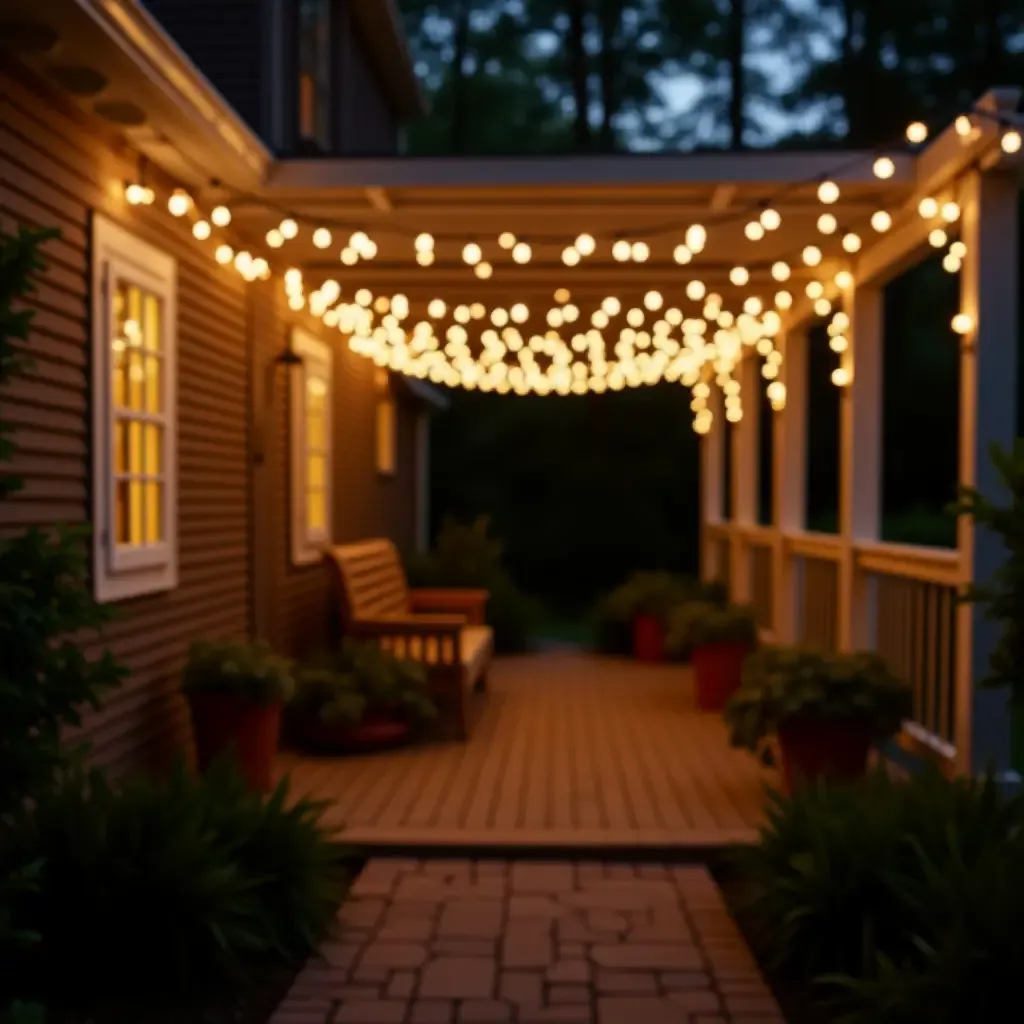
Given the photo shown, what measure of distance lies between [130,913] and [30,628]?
3.30ft

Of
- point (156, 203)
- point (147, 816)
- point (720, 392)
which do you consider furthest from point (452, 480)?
point (147, 816)

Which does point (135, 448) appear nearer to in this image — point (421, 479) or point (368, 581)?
point (368, 581)

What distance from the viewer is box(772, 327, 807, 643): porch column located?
8.55 meters

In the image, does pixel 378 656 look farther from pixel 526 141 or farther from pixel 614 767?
pixel 526 141

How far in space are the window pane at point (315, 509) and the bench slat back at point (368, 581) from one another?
1.02ft

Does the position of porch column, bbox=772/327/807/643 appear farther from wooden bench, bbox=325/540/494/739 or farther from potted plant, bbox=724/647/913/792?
potted plant, bbox=724/647/913/792

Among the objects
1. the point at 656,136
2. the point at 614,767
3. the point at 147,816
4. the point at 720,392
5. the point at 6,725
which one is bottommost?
the point at 614,767

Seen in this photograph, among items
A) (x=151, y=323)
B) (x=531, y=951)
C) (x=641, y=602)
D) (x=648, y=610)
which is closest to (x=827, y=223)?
(x=151, y=323)

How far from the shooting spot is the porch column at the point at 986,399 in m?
5.00

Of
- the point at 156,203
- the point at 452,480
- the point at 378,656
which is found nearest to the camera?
the point at 156,203

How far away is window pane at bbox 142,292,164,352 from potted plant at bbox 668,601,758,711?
386 cm

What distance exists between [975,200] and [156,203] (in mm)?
3201

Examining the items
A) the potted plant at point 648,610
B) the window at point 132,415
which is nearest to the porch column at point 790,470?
the potted plant at point 648,610

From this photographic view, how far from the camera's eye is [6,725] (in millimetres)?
2912
